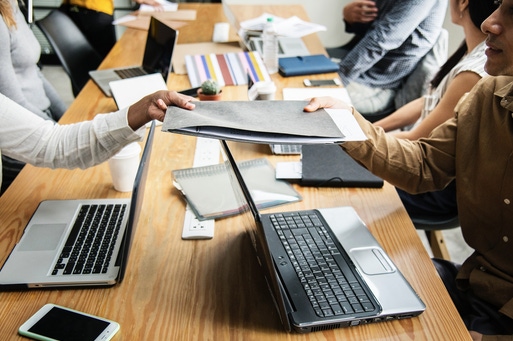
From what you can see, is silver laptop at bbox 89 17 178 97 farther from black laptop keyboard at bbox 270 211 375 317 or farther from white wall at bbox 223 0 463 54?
white wall at bbox 223 0 463 54

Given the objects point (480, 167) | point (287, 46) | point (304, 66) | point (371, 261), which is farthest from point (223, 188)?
point (287, 46)

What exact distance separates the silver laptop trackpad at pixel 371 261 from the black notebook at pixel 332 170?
10.8 inches

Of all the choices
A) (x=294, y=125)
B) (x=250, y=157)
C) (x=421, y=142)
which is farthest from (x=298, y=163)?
(x=294, y=125)

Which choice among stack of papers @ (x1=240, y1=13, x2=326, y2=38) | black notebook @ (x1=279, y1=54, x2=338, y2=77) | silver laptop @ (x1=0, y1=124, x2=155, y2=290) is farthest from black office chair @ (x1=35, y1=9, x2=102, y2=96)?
silver laptop @ (x1=0, y1=124, x2=155, y2=290)

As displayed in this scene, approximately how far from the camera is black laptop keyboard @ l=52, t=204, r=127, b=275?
927mm

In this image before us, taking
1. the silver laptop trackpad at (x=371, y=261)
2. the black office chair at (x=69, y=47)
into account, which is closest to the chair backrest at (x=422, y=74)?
the silver laptop trackpad at (x=371, y=261)

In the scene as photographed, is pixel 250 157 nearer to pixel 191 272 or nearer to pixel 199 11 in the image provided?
pixel 191 272

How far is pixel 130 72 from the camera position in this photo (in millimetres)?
1986

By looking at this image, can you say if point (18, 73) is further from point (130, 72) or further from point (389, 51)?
point (389, 51)

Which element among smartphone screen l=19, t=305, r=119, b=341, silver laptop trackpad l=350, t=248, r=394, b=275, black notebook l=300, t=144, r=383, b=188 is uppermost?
smartphone screen l=19, t=305, r=119, b=341

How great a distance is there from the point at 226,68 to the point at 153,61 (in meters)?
0.31

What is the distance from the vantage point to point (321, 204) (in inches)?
45.7

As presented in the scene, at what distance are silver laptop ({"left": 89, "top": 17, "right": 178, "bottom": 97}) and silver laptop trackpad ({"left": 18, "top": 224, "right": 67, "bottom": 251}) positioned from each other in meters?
0.86

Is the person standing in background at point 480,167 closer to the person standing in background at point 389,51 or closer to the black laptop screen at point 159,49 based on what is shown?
the black laptop screen at point 159,49
